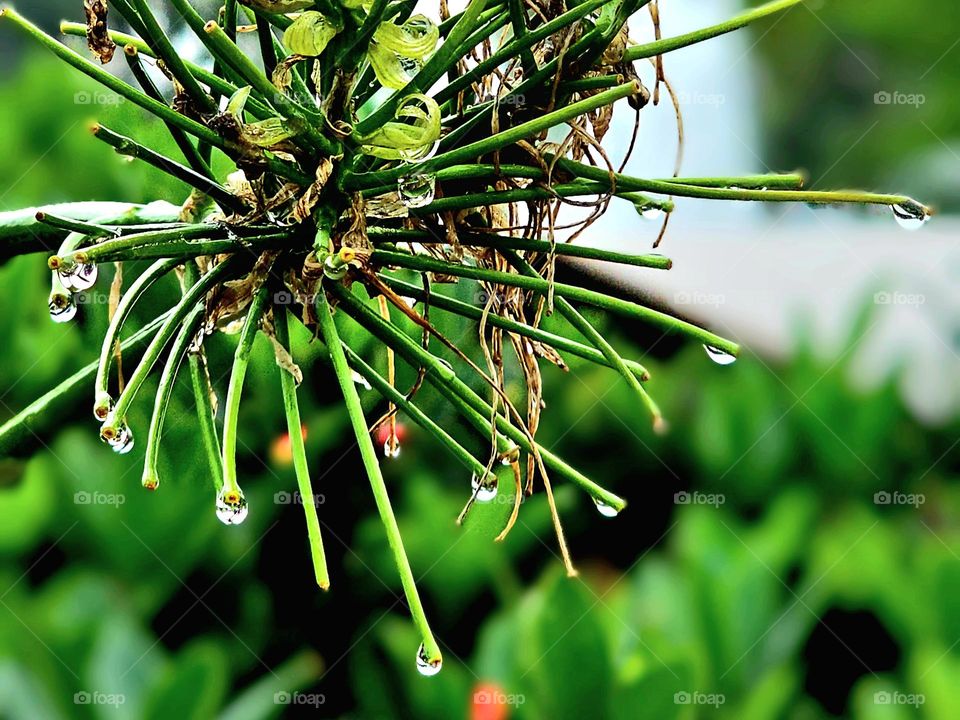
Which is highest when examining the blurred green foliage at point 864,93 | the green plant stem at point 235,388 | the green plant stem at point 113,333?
the green plant stem at point 113,333

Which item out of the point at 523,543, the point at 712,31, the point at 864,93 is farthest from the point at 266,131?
the point at 864,93

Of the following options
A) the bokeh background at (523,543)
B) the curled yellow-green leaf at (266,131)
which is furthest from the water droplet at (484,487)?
the bokeh background at (523,543)

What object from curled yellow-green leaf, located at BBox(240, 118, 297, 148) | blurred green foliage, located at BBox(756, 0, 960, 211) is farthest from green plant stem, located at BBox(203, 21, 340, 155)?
blurred green foliage, located at BBox(756, 0, 960, 211)

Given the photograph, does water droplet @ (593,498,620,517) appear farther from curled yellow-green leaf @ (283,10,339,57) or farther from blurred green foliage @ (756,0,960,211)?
blurred green foliage @ (756,0,960,211)

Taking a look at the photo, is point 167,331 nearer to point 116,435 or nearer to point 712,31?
point 116,435

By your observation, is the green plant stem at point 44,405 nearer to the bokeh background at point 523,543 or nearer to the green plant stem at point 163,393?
the green plant stem at point 163,393

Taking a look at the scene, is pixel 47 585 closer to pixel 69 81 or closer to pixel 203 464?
pixel 203 464

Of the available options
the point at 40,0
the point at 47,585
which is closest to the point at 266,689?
the point at 47,585

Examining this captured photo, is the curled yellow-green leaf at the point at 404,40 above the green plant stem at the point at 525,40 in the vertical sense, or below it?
above
